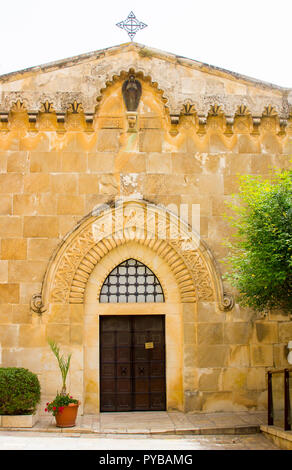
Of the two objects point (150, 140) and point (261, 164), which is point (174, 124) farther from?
point (261, 164)

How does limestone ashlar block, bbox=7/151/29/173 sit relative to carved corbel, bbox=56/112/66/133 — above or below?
below

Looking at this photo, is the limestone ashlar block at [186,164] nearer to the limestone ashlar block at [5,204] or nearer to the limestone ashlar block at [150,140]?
the limestone ashlar block at [150,140]

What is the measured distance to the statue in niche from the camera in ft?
43.8

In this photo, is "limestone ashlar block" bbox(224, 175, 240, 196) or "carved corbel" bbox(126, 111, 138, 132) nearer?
"carved corbel" bbox(126, 111, 138, 132)

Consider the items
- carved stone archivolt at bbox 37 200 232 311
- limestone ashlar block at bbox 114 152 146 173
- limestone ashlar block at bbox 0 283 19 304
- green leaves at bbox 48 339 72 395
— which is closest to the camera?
green leaves at bbox 48 339 72 395

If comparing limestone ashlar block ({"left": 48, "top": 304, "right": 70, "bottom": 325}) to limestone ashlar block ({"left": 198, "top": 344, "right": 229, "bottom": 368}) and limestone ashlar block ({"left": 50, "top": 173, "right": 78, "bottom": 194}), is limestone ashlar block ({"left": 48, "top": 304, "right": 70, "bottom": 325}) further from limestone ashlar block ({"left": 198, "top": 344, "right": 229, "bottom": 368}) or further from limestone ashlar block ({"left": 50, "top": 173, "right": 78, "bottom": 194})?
limestone ashlar block ({"left": 198, "top": 344, "right": 229, "bottom": 368})

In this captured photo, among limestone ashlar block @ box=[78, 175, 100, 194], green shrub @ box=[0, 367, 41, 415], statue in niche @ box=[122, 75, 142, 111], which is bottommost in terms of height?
green shrub @ box=[0, 367, 41, 415]

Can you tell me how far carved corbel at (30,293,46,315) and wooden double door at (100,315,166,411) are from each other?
1.44m

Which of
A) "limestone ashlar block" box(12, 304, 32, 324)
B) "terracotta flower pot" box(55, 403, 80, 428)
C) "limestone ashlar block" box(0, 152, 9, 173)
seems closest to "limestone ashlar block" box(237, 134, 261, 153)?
"limestone ashlar block" box(0, 152, 9, 173)

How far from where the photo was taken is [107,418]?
40.3 feet

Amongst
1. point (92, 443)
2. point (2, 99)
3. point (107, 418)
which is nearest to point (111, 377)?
point (107, 418)

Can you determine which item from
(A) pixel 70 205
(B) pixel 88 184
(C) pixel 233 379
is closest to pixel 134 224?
(B) pixel 88 184

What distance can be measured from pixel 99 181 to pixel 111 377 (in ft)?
14.7

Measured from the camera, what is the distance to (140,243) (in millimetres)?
13203
